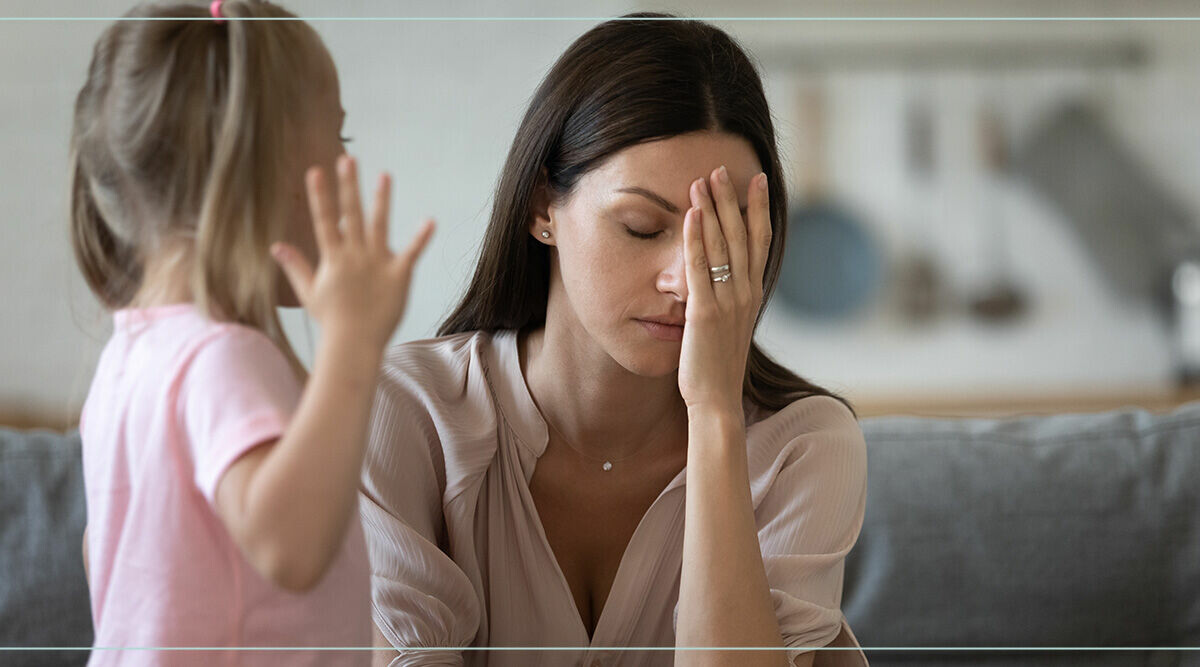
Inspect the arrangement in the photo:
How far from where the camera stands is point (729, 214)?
0.75 meters

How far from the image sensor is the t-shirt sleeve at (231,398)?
0.53 meters

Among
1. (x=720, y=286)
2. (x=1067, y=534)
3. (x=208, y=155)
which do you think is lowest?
(x=1067, y=534)

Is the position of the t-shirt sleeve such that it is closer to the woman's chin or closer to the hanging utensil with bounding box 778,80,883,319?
the woman's chin

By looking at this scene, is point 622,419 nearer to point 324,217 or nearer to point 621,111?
point 621,111

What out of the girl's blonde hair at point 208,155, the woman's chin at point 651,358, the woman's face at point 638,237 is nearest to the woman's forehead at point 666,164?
the woman's face at point 638,237

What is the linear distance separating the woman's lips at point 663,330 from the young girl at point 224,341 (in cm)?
24

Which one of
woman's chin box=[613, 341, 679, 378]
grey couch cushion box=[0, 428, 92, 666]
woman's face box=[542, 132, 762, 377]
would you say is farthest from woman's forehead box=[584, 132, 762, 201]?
grey couch cushion box=[0, 428, 92, 666]

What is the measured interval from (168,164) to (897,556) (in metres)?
0.77

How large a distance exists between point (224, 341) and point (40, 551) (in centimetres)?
30

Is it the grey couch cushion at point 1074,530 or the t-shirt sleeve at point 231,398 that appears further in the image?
the grey couch cushion at point 1074,530

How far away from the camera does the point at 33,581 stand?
764mm

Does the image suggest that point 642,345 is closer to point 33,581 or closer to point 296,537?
point 296,537

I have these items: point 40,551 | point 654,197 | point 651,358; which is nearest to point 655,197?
point 654,197

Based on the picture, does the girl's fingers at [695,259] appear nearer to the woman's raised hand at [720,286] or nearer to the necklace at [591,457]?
the woman's raised hand at [720,286]
